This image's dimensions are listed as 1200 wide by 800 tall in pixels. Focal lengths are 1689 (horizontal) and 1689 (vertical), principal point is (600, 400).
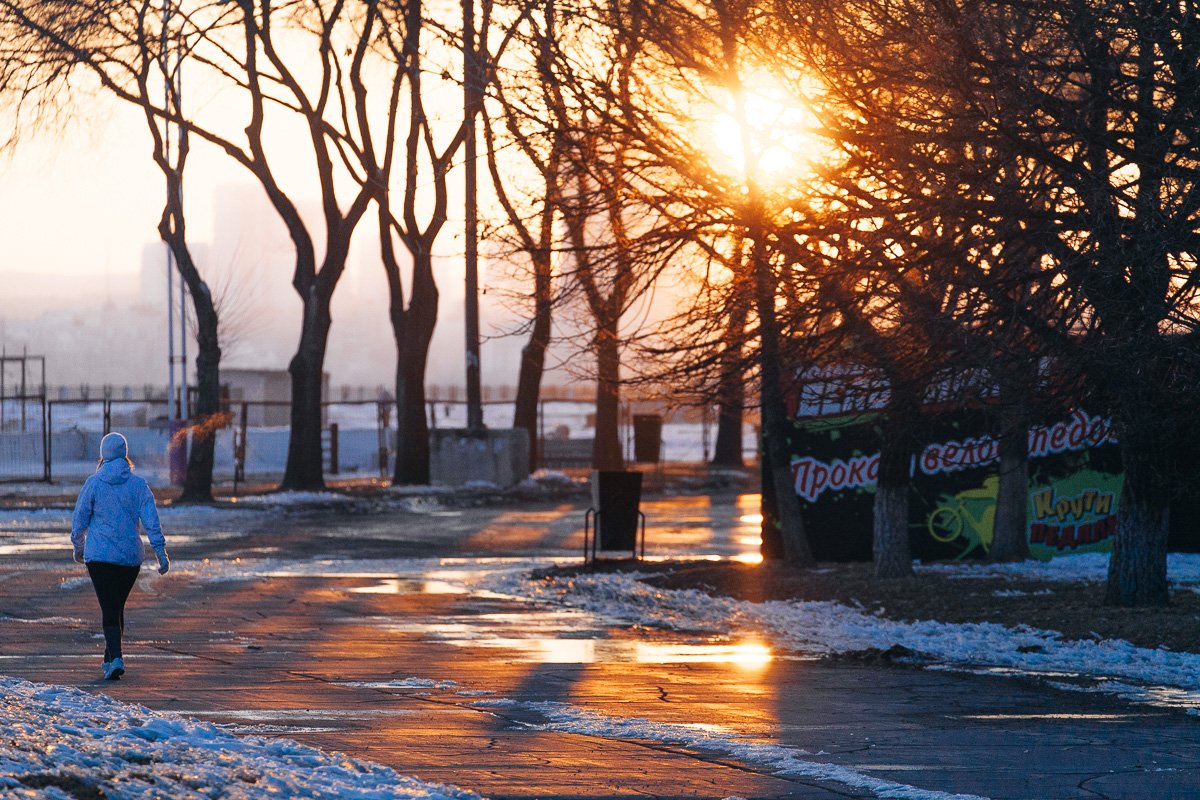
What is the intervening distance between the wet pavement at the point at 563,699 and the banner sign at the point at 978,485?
5424mm

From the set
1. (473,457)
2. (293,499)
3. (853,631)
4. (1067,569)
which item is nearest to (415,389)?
(473,457)

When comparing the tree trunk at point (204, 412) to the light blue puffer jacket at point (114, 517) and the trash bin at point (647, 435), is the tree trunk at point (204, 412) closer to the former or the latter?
the trash bin at point (647, 435)

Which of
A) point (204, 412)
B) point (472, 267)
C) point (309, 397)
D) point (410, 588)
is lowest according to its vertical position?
point (410, 588)

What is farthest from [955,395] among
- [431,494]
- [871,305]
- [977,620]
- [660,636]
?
[431,494]

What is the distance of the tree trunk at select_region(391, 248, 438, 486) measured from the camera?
38.1m

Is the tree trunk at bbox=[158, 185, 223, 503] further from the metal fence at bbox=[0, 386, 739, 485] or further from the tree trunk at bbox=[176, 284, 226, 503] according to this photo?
the metal fence at bbox=[0, 386, 739, 485]

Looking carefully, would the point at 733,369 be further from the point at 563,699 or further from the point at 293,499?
the point at 293,499

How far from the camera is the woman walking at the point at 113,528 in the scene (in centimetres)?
1140

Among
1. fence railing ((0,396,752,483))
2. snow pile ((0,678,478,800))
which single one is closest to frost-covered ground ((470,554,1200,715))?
snow pile ((0,678,478,800))

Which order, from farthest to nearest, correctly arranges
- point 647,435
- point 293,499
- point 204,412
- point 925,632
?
1. point 647,435
2. point 293,499
3. point 204,412
4. point 925,632

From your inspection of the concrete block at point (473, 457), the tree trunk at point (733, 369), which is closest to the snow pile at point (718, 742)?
the tree trunk at point (733, 369)

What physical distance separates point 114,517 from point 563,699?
3426mm

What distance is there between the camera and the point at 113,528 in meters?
11.4

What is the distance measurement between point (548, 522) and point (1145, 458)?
56.7ft
